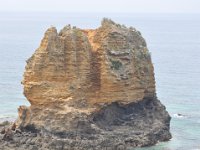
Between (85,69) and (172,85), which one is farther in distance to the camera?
(172,85)

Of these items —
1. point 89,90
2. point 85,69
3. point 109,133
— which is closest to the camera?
point 109,133

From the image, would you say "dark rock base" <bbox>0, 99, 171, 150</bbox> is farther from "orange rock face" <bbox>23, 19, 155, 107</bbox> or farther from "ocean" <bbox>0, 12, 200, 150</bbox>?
"orange rock face" <bbox>23, 19, 155, 107</bbox>

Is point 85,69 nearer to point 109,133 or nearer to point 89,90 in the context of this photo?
point 89,90

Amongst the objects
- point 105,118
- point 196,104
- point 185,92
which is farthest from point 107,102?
point 185,92

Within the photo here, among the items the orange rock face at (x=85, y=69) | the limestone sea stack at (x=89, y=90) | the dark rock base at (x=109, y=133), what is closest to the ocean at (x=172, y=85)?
the dark rock base at (x=109, y=133)

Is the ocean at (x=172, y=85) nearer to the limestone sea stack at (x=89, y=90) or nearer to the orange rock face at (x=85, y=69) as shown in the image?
the limestone sea stack at (x=89, y=90)

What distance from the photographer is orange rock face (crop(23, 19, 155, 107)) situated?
61438 millimetres

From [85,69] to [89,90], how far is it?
2.30 metres

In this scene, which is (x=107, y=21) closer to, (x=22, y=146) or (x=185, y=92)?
(x=22, y=146)

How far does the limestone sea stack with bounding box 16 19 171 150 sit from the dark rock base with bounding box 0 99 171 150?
0.10 meters

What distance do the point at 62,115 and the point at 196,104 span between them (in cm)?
3598

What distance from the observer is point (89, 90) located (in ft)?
207

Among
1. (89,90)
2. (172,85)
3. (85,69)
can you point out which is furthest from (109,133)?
(172,85)

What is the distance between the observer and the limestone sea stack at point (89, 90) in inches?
2377
